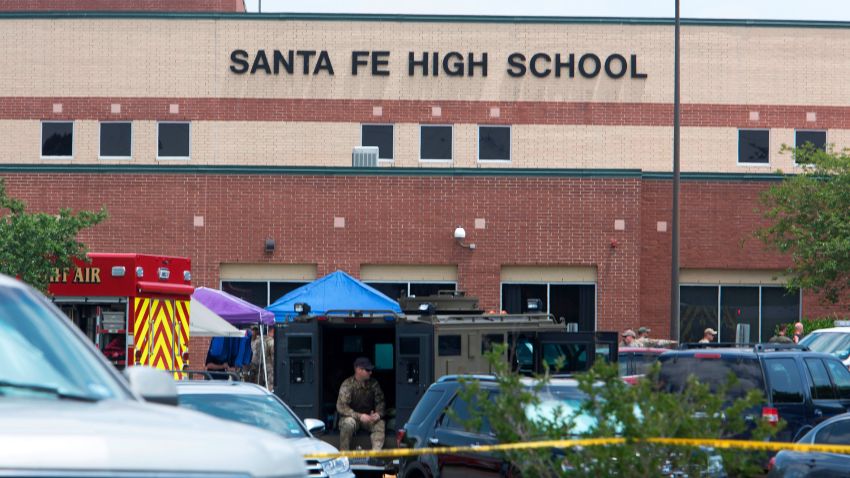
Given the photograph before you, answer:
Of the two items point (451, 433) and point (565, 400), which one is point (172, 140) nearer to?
point (451, 433)

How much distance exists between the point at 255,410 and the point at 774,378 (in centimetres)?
638

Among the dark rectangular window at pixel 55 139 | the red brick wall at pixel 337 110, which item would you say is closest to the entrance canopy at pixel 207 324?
the red brick wall at pixel 337 110

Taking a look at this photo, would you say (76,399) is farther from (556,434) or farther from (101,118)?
(101,118)

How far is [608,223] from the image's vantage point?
35812mm

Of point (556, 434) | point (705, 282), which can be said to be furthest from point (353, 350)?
point (705, 282)

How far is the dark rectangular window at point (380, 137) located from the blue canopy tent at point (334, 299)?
42.2ft

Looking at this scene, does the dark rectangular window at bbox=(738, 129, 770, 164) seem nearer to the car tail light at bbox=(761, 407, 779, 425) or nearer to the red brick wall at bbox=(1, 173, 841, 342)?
the red brick wall at bbox=(1, 173, 841, 342)

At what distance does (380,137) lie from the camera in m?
39.0

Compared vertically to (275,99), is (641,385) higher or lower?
lower

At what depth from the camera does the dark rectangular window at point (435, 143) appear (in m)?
39.1

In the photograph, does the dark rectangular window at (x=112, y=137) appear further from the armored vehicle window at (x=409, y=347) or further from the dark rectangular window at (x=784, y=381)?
the dark rectangular window at (x=784, y=381)

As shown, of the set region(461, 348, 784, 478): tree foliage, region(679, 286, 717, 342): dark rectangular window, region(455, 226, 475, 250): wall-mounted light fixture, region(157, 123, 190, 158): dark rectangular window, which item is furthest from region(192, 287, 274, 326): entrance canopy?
region(461, 348, 784, 478): tree foliage

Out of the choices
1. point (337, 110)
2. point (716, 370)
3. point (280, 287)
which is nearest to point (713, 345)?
point (716, 370)

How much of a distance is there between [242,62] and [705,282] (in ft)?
44.1
